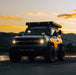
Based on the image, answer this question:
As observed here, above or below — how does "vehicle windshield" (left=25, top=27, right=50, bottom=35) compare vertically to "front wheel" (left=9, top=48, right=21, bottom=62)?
above

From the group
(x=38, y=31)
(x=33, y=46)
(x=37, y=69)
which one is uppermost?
(x=38, y=31)

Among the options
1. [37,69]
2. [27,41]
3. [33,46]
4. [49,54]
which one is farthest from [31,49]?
[37,69]

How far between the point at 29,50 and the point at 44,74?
5.87m

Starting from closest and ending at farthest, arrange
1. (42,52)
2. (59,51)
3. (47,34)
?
(42,52), (47,34), (59,51)

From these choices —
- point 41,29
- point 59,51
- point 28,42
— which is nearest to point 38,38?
point 28,42

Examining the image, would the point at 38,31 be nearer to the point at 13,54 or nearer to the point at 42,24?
the point at 42,24

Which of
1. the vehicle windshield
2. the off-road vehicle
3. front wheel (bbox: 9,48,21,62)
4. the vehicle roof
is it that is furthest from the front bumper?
the vehicle roof

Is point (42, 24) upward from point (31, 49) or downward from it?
upward

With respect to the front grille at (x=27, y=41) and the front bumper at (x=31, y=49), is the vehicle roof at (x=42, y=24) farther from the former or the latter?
the front bumper at (x=31, y=49)

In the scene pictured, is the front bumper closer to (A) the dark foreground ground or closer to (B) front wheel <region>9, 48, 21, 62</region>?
(B) front wheel <region>9, 48, 21, 62</region>

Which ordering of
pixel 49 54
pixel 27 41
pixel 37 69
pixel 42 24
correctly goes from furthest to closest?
pixel 42 24 → pixel 27 41 → pixel 49 54 → pixel 37 69

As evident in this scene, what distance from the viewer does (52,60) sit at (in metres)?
18.3

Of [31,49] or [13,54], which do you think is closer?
[31,49]

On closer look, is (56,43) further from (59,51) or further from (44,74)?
(44,74)
